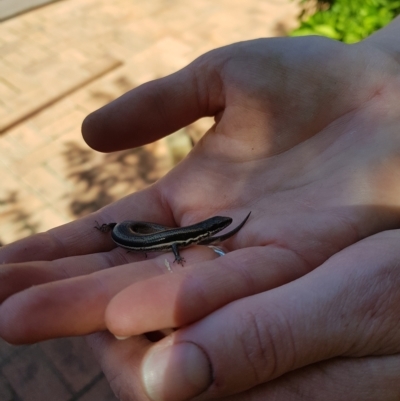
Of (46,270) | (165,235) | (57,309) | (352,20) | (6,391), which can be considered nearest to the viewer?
(57,309)

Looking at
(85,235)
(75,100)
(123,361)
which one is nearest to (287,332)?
(123,361)

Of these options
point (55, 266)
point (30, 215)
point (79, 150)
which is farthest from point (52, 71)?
point (55, 266)

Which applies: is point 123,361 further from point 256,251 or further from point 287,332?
point 256,251

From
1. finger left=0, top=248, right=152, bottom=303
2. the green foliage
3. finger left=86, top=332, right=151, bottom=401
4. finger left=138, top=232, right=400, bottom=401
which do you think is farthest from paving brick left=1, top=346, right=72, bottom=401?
the green foliage

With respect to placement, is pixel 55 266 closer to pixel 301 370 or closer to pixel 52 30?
pixel 301 370

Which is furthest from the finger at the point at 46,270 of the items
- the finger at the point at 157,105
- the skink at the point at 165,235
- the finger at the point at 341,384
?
the finger at the point at 341,384

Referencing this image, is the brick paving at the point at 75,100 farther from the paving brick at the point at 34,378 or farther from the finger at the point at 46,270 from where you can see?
the finger at the point at 46,270

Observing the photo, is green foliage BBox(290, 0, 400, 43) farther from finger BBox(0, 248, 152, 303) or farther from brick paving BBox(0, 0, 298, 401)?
finger BBox(0, 248, 152, 303)

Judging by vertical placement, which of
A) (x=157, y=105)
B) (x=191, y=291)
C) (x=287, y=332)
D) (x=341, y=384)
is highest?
(x=157, y=105)
